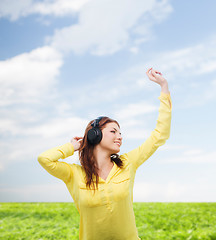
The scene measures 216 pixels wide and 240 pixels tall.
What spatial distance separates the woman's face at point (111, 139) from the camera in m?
2.68

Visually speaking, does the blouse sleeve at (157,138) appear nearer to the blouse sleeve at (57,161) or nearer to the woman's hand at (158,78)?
the woman's hand at (158,78)

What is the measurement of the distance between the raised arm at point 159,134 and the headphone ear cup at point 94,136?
35 cm

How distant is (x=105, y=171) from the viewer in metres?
2.66

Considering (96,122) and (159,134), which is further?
(96,122)

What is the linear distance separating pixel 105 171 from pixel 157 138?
571 mm

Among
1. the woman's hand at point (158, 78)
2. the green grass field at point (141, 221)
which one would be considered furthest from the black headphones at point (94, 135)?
the green grass field at point (141, 221)

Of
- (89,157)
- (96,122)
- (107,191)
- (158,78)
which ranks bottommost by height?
(107,191)

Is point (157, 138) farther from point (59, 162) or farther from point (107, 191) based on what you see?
point (59, 162)

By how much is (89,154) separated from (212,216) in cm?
562

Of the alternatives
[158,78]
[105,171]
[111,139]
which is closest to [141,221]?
[105,171]

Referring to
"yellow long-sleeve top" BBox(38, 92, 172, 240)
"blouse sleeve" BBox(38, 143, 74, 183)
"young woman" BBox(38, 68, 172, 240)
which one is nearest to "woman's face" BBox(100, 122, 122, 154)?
"young woman" BBox(38, 68, 172, 240)

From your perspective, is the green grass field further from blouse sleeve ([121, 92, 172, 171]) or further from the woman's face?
the woman's face

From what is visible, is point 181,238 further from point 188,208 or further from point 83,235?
point 83,235

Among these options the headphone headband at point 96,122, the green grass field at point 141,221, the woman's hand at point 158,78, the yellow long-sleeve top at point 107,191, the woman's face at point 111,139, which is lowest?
the green grass field at point 141,221
